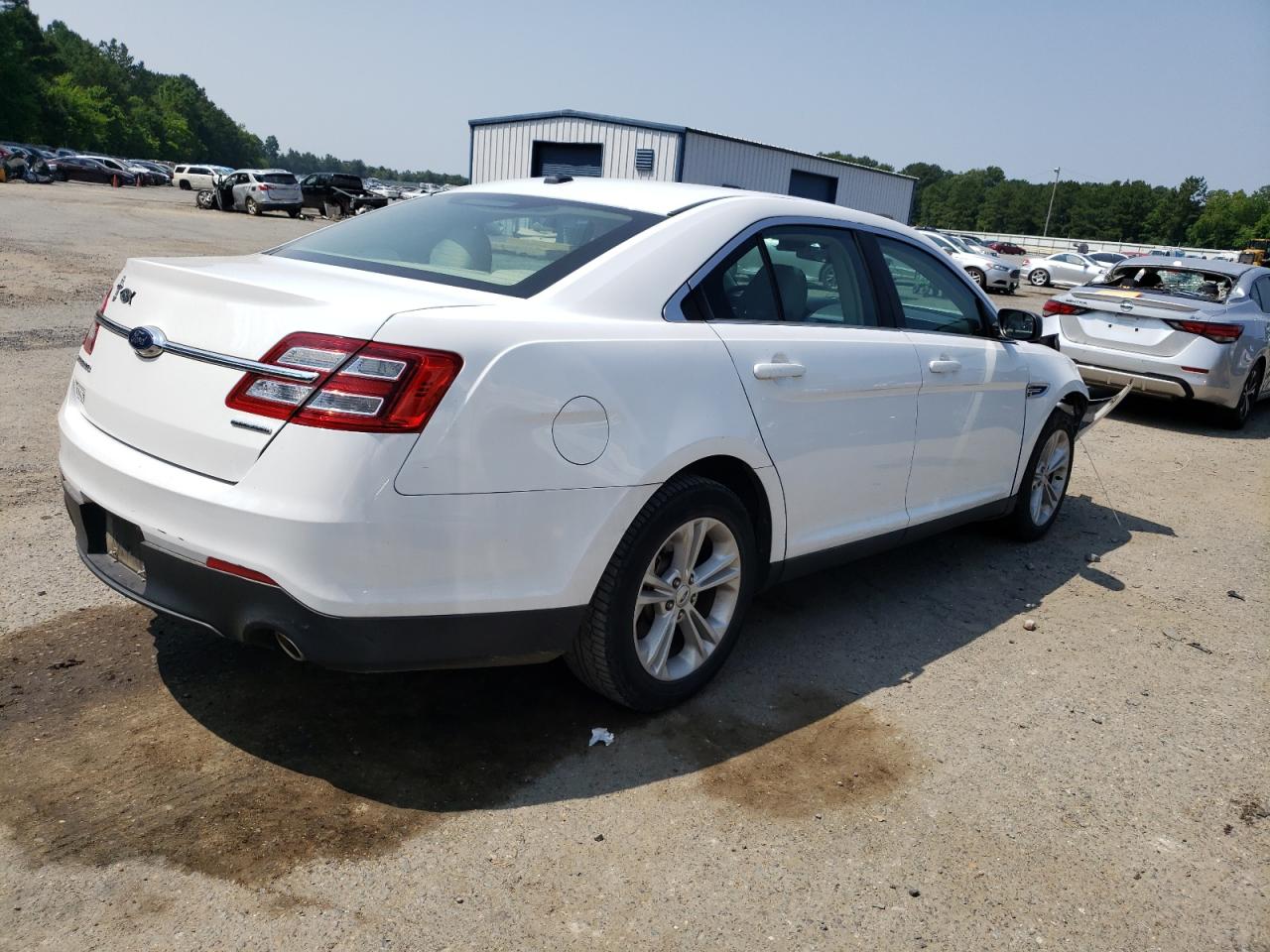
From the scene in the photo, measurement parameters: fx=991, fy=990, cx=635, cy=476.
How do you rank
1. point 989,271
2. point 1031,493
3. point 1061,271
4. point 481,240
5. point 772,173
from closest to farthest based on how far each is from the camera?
point 481,240
point 1031,493
point 989,271
point 772,173
point 1061,271

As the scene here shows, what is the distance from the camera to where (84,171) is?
54219mm

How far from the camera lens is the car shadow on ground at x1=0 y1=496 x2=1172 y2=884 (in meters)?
2.64

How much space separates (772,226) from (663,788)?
6.73 ft

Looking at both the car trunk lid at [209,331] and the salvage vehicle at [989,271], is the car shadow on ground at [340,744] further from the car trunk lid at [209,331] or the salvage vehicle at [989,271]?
the salvage vehicle at [989,271]

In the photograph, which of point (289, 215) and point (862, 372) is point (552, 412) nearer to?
point (862, 372)

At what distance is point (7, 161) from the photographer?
4506 cm

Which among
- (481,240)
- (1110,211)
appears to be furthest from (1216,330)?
(1110,211)

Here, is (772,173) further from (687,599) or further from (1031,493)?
(687,599)

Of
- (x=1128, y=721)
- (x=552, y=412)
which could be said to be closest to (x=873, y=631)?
(x=1128, y=721)

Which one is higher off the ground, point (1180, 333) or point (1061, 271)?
point (1180, 333)

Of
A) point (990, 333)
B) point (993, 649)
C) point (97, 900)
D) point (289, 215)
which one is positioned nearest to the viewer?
point (97, 900)

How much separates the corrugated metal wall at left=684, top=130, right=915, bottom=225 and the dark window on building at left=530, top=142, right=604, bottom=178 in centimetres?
315

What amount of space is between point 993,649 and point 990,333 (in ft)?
5.20

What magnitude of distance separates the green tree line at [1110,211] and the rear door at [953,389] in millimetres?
105969
